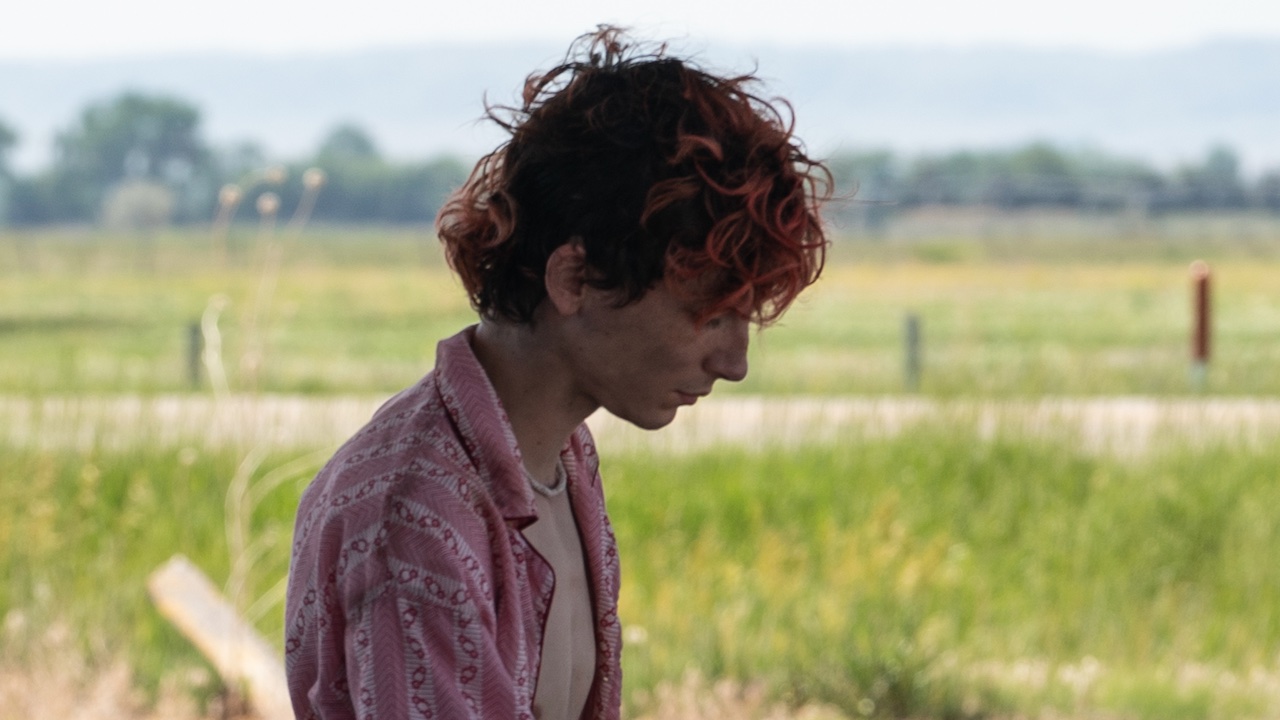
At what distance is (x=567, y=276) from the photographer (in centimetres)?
159

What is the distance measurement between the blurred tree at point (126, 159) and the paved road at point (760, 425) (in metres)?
95.0

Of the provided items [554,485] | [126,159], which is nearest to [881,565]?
[554,485]

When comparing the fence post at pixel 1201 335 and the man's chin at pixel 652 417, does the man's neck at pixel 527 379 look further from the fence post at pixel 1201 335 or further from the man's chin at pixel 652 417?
the fence post at pixel 1201 335

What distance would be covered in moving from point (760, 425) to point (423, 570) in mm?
7069

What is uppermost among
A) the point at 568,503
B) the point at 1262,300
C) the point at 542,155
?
the point at 542,155

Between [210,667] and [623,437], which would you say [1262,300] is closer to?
[623,437]

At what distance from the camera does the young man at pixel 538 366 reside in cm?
143

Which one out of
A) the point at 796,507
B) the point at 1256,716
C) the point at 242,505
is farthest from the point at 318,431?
the point at 1256,716

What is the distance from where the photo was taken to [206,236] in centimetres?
8475

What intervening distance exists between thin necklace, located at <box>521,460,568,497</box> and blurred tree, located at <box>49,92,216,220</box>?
102m

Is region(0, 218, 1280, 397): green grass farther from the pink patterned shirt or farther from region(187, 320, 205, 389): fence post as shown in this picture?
the pink patterned shirt

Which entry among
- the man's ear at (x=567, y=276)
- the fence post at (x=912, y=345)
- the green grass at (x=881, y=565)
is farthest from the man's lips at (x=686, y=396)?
the fence post at (x=912, y=345)

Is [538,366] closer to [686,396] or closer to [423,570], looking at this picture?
[686,396]

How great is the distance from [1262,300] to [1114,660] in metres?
34.7
